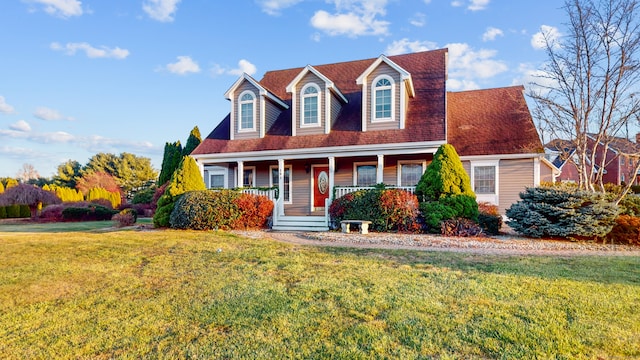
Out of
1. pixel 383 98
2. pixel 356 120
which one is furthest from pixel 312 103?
pixel 383 98

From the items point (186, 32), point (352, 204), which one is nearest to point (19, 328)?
point (352, 204)

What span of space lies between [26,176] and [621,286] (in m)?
62.7

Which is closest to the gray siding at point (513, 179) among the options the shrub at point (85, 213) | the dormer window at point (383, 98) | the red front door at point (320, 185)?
the dormer window at point (383, 98)

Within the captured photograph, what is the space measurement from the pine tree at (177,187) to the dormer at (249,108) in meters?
2.94

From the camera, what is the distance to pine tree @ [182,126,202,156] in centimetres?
2281

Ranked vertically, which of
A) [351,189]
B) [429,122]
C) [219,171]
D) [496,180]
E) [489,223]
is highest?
[429,122]

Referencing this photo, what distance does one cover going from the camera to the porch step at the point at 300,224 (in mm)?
13067

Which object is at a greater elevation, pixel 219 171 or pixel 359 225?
pixel 219 171

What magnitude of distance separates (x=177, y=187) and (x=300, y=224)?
519 centimetres

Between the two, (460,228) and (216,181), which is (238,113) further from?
(460,228)

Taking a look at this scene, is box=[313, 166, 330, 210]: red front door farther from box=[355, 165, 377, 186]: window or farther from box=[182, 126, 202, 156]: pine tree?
box=[182, 126, 202, 156]: pine tree

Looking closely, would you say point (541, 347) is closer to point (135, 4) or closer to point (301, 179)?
point (301, 179)

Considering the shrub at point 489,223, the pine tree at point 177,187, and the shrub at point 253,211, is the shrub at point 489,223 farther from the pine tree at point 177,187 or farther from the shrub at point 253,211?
the pine tree at point 177,187

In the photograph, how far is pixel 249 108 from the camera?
636 inches
